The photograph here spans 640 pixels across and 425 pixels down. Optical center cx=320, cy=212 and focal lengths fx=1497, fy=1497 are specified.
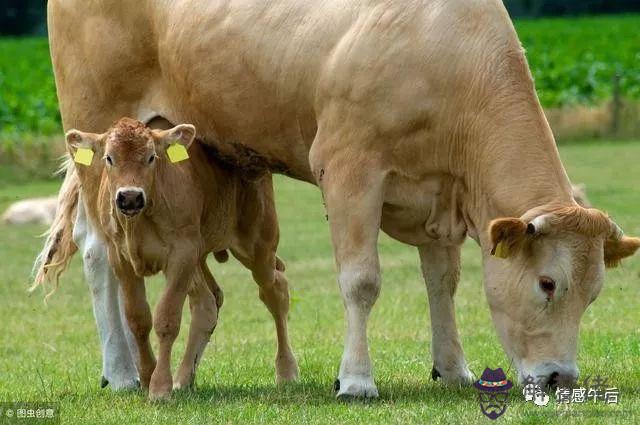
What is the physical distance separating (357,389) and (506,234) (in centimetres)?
133

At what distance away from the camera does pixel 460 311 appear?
46.7 feet

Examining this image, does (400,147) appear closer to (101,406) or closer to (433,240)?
(433,240)

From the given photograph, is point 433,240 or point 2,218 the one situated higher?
point 433,240

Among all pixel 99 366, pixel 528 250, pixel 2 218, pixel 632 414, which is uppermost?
pixel 528 250

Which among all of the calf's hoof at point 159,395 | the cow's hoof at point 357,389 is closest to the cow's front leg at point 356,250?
the cow's hoof at point 357,389

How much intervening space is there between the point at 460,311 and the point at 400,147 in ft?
17.8

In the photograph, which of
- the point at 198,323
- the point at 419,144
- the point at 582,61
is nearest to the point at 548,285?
the point at 419,144

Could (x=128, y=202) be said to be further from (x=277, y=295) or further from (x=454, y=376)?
(x=454, y=376)

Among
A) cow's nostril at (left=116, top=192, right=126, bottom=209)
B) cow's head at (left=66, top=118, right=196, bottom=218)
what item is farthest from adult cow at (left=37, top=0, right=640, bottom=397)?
cow's nostril at (left=116, top=192, right=126, bottom=209)

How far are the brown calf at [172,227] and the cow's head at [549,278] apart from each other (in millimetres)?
2142

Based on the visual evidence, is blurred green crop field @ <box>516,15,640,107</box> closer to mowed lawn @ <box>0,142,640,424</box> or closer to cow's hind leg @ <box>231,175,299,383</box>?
mowed lawn @ <box>0,142,640,424</box>

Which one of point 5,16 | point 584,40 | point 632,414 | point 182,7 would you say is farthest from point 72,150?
point 5,16

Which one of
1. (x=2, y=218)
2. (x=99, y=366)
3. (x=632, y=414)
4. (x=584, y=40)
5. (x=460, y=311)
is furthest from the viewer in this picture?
(x=584, y=40)

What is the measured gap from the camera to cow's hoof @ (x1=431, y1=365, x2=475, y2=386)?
993 centimetres
